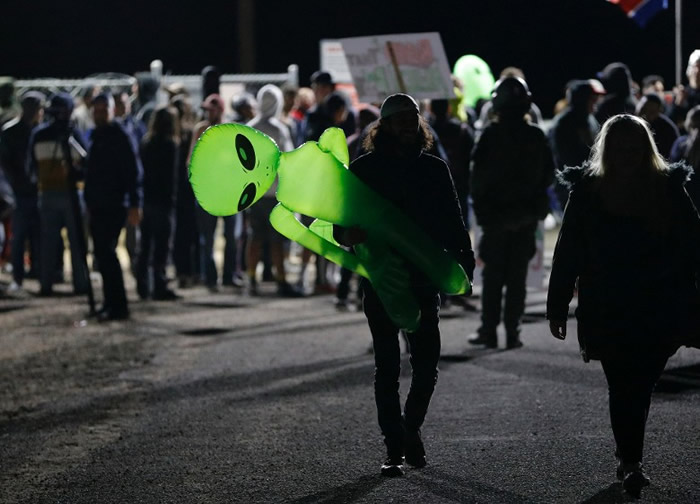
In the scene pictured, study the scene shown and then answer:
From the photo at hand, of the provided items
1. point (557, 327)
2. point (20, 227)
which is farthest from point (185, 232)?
point (557, 327)

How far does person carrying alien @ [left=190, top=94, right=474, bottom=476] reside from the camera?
20.2ft

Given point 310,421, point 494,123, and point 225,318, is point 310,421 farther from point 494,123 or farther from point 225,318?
point 225,318

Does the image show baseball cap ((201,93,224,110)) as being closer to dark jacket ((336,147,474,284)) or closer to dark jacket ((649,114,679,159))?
dark jacket ((649,114,679,159))

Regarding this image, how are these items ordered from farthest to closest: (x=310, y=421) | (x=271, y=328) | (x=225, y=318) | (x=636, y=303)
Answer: (x=225, y=318), (x=271, y=328), (x=310, y=421), (x=636, y=303)

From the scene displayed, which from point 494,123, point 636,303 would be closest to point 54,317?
point 494,123

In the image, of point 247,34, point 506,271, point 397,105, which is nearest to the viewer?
point 397,105

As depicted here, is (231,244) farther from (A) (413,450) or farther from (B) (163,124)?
(A) (413,450)

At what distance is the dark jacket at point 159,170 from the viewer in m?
14.4

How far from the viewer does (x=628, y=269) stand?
6.02 m

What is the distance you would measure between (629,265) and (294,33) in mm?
33928

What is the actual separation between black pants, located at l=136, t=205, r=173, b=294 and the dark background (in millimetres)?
19562

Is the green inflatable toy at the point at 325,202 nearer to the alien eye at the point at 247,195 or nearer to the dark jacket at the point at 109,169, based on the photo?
the alien eye at the point at 247,195

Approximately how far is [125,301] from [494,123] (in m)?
4.57

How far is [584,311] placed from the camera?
6145 mm
